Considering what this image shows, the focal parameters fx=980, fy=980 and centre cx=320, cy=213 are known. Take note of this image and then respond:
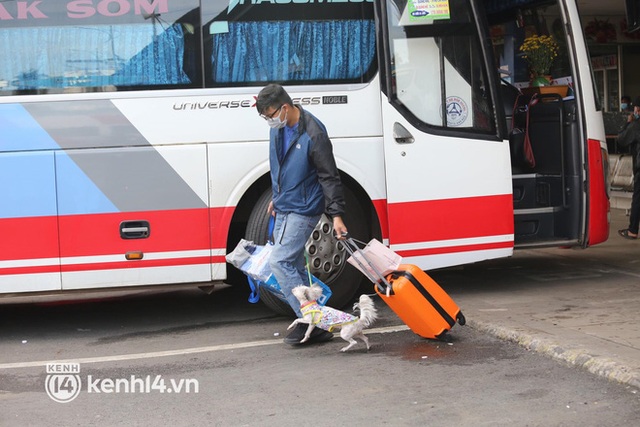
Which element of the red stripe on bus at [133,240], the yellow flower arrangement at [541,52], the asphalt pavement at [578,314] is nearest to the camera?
the asphalt pavement at [578,314]

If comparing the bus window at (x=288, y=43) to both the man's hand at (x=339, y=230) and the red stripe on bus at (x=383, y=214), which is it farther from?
the man's hand at (x=339, y=230)

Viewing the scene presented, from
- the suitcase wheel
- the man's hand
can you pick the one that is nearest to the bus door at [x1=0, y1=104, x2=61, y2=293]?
the man's hand

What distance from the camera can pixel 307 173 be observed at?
6.84 m

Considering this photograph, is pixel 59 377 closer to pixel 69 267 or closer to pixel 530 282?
pixel 69 267

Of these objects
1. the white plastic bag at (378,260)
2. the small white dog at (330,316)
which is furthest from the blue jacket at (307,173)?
the small white dog at (330,316)

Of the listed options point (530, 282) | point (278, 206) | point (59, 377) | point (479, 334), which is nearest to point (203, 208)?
point (278, 206)

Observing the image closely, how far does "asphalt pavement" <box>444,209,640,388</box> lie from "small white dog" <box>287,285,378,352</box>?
97 centimetres

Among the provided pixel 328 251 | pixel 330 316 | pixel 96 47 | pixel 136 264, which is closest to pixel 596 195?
pixel 328 251

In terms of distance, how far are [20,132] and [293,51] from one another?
2.26 m

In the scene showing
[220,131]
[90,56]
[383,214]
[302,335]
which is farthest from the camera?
[383,214]

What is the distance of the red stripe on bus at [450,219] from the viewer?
8.20 m

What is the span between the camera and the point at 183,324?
8.25 m

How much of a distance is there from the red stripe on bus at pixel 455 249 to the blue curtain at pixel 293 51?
1546 mm

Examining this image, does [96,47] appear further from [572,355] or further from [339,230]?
[572,355]
